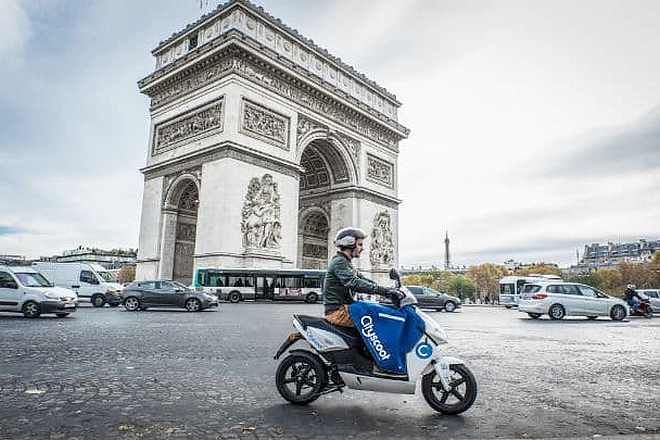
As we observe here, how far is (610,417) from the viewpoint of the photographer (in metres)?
3.45

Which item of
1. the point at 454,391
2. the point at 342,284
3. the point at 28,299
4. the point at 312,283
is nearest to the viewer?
the point at 454,391

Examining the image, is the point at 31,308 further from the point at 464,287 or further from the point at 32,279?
the point at 464,287

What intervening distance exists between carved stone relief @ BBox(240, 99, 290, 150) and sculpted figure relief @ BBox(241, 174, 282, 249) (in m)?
2.23

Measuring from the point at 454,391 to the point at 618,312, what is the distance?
15846 mm

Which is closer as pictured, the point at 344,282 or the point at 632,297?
the point at 344,282

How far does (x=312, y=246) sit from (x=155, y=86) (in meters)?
14.9

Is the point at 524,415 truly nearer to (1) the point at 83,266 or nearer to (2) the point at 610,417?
(2) the point at 610,417

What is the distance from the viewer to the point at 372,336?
3.55 meters

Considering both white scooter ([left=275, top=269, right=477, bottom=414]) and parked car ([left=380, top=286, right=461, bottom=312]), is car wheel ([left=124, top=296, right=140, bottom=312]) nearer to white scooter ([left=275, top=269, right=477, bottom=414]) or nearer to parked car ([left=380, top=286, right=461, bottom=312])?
parked car ([left=380, top=286, right=461, bottom=312])

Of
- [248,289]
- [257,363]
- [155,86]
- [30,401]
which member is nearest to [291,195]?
[248,289]

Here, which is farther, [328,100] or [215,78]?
[328,100]

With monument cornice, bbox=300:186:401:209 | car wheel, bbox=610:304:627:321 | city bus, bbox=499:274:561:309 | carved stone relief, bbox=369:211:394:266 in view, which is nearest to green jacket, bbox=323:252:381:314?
car wheel, bbox=610:304:627:321

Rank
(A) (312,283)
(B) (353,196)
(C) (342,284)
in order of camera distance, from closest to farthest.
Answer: (C) (342,284)
(A) (312,283)
(B) (353,196)

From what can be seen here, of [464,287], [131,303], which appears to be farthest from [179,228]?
[464,287]
